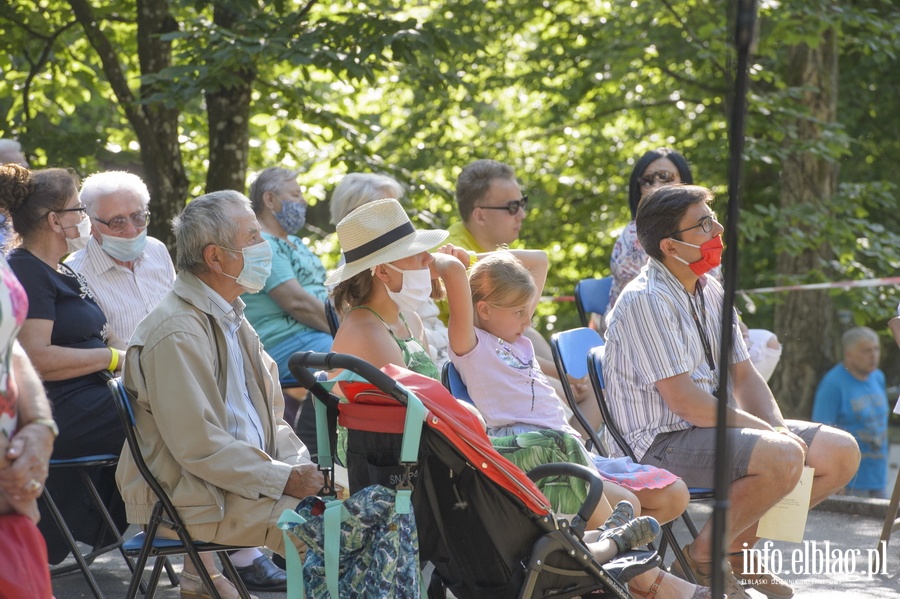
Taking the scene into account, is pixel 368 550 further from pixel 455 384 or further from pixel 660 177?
pixel 660 177

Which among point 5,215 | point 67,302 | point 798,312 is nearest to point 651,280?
point 67,302

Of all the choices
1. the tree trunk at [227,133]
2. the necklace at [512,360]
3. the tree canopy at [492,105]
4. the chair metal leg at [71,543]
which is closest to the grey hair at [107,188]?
the chair metal leg at [71,543]

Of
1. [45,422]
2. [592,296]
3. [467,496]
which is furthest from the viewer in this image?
[592,296]

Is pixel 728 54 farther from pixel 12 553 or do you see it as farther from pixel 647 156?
pixel 647 156

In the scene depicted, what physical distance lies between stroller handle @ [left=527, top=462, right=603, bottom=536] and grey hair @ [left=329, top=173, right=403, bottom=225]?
243cm

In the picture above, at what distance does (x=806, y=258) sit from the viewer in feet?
33.6

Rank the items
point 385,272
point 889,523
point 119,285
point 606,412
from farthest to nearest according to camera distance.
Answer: point 889,523 < point 119,285 < point 606,412 < point 385,272

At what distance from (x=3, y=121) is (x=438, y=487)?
21.1 ft

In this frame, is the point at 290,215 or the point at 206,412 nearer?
the point at 206,412

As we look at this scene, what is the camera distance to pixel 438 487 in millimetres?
3123

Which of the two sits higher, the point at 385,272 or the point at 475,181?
the point at 475,181

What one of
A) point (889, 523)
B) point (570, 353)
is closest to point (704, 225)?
point (570, 353)

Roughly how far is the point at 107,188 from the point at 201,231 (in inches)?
55.5

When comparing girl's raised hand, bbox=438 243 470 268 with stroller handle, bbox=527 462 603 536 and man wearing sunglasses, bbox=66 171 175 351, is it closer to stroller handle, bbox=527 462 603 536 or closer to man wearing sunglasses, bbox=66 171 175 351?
stroller handle, bbox=527 462 603 536
